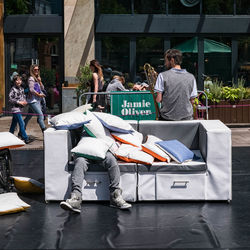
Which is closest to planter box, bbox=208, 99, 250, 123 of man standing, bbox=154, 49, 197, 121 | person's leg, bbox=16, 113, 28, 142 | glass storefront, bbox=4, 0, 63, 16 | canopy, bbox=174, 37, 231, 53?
canopy, bbox=174, 37, 231, 53

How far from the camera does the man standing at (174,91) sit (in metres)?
7.82

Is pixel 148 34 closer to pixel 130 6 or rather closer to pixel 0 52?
pixel 130 6

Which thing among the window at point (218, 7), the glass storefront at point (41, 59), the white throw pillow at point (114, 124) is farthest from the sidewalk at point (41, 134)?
the white throw pillow at point (114, 124)

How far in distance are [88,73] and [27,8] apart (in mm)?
3382

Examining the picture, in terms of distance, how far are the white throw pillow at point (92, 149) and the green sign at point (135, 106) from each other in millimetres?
5528

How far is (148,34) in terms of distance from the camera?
1903 centimetres

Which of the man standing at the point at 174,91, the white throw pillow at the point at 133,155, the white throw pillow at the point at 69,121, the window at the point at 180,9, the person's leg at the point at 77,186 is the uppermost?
the window at the point at 180,9

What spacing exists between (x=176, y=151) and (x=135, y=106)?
5.56 m

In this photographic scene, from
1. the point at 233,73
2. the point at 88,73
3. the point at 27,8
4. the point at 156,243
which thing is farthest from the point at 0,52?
the point at 156,243

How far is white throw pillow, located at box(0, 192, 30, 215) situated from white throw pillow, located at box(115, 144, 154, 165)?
1.24 metres

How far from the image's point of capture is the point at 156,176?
276 inches

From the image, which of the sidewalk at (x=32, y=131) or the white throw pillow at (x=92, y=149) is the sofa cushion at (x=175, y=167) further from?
the sidewalk at (x=32, y=131)

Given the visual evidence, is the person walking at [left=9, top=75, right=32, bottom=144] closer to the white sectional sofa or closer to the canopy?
the white sectional sofa

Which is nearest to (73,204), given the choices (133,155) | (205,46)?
(133,155)
